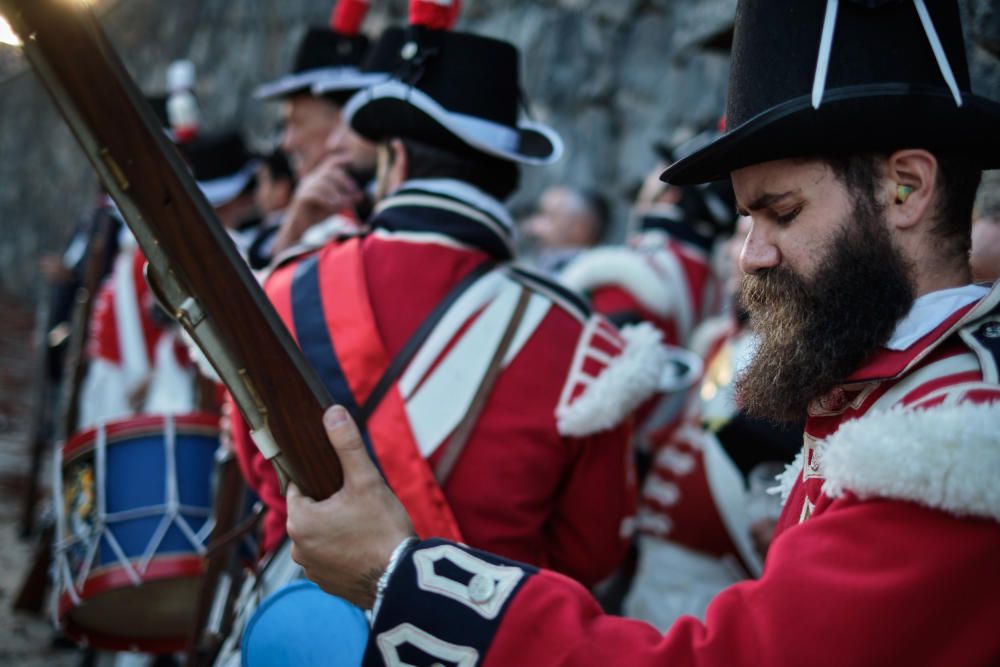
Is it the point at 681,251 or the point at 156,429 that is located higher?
the point at 156,429

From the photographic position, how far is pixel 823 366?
1405mm

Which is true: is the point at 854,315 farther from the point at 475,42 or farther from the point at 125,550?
the point at 125,550

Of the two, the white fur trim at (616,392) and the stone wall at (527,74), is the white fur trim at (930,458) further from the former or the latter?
the stone wall at (527,74)

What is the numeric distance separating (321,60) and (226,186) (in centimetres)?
143

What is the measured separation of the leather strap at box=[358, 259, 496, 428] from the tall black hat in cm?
201

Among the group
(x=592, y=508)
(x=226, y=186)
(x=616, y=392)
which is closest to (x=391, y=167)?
(x=616, y=392)

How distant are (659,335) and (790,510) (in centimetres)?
97

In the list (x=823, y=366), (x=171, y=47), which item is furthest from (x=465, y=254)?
(x=171, y=47)

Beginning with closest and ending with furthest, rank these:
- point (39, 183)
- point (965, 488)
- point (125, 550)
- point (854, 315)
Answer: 1. point (965, 488)
2. point (854, 315)
3. point (125, 550)
4. point (39, 183)

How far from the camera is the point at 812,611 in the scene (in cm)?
115

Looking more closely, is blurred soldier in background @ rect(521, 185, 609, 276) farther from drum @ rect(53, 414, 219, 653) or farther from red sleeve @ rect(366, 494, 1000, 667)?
red sleeve @ rect(366, 494, 1000, 667)

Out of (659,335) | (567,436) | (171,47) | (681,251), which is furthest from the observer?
(171,47)

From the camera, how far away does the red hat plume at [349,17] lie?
414 centimetres

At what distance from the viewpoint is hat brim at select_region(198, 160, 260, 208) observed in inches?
204
